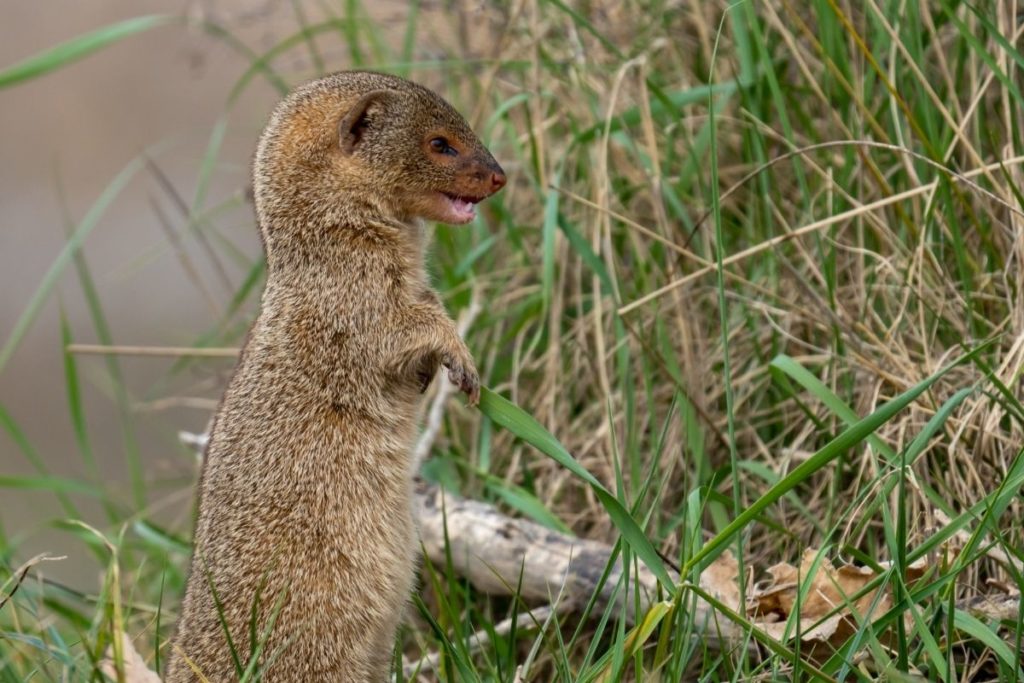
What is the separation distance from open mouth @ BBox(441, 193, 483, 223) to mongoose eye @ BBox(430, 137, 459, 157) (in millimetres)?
85

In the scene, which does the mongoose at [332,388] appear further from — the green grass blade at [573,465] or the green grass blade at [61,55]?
the green grass blade at [61,55]

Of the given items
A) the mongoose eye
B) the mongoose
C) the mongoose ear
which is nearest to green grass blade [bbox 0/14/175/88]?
the mongoose

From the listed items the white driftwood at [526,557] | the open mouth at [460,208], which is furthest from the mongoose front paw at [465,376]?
the white driftwood at [526,557]

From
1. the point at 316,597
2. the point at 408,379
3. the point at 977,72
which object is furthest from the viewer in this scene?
the point at 977,72

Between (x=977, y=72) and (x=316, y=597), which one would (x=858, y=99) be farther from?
(x=316, y=597)

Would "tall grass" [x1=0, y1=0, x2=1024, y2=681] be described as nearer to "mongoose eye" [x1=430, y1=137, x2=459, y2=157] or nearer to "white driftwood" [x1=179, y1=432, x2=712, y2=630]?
"white driftwood" [x1=179, y1=432, x2=712, y2=630]

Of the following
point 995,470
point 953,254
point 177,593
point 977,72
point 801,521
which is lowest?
point 177,593

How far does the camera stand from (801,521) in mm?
3172

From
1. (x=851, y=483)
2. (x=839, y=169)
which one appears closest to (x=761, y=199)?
(x=839, y=169)

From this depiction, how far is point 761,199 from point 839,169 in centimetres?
22

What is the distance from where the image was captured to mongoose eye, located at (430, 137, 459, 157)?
281 cm

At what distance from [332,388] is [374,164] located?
0.46 m

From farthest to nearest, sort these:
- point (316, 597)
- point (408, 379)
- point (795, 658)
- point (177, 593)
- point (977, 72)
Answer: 1. point (177, 593)
2. point (977, 72)
3. point (408, 379)
4. point (316, 597)
5. point (795, 658)

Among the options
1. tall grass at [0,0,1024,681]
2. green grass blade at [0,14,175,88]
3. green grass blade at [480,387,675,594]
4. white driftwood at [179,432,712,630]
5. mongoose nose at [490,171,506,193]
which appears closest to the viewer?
green grass blade at [480,387,675,594]
